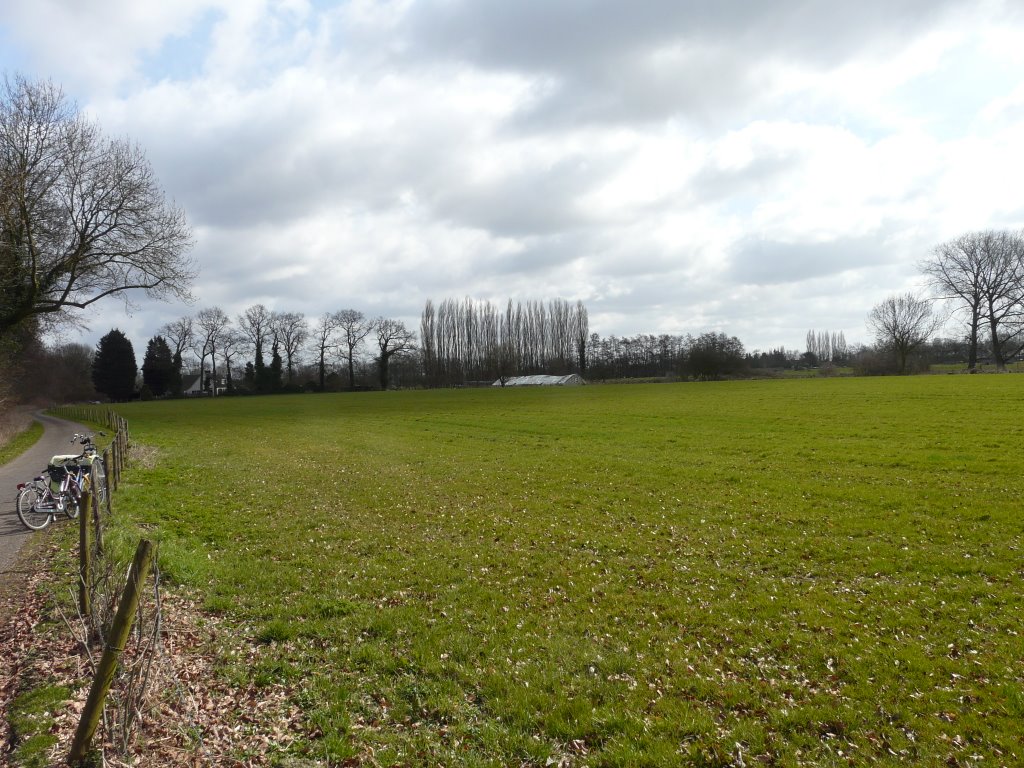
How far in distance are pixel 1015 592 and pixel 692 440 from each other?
16935 millimetres

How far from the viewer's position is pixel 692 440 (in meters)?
24.5

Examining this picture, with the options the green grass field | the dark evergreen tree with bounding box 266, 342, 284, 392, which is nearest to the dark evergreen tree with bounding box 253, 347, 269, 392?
the dark evergreen tree with bounding box 266, 342, 284, 392

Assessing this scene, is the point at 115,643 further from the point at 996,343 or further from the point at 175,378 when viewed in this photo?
the point at 175,378

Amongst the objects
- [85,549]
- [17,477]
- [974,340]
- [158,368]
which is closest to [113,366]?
[158,368]

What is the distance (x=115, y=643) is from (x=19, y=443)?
3435 centimetres

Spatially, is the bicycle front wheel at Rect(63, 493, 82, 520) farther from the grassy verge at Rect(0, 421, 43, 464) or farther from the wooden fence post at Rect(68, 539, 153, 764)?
the grassy verge at Rect(0, 421, 43, 464)

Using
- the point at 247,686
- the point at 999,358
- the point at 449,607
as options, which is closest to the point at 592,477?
the point at 449,607

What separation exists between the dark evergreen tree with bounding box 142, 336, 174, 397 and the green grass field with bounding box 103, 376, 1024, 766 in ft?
337

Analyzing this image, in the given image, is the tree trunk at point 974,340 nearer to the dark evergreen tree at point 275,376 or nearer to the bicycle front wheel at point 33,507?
the bicycle front wheel at point 33,507

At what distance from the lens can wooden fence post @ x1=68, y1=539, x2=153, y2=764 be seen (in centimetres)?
444

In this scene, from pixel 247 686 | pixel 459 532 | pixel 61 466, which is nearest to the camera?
pixel 247 686

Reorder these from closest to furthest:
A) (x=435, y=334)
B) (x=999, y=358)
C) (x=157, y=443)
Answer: (x=157, y=443) → (x=999, y=358) → (x=435, y=334)

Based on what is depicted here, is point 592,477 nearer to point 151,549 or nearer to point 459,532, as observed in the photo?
point 459,532

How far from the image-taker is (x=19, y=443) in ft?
97.9
